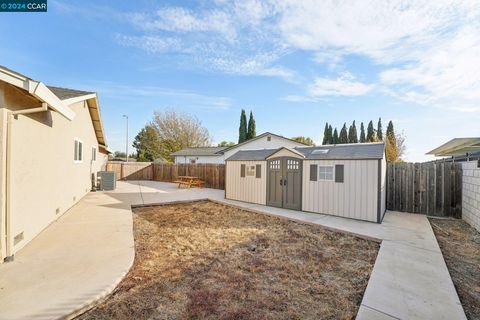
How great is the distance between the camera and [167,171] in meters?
19.6

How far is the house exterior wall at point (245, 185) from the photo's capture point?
8.93 m

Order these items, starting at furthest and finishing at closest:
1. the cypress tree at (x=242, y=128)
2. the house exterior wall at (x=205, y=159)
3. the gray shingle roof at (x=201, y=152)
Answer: the cypress tree at (x=242, y=128)
the gray shingle roof at (x=201, y=152)
the house exterior wall at (x=205, y=159)

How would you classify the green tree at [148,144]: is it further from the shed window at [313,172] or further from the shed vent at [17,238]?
the shed vent at [17,238]

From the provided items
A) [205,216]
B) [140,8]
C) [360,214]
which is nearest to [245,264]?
[205,216]

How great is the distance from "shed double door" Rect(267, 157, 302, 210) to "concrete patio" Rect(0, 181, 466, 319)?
2373 millimetres

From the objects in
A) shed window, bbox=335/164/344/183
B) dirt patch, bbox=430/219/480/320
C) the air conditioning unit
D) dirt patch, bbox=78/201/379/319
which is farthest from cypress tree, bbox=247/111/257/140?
dirt patch, bbox=78/201/379/319

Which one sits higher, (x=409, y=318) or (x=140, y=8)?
(x=140, y=8)

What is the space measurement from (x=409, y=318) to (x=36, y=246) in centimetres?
582

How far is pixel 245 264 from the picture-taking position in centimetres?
377

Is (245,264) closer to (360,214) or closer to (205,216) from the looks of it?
(205,216)

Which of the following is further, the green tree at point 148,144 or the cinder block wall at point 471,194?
the green tree at point 148,144

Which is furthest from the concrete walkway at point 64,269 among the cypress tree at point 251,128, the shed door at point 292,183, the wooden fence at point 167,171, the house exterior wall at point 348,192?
the cypress tree at point 251,128

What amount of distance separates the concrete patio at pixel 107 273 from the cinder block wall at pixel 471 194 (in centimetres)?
156

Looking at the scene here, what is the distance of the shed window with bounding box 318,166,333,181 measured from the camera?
7203 millimetres
